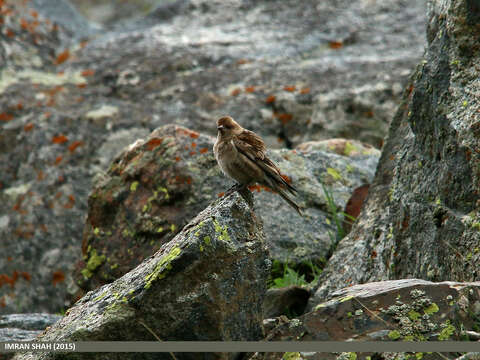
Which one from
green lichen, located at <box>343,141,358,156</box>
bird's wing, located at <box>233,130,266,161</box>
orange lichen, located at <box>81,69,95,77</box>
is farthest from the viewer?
orange lichen, located at <box>81,69,95,77</box>

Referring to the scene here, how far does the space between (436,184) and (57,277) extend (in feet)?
16.6

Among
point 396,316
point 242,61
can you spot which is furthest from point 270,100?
point 396,316

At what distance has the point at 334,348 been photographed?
11.4 ft

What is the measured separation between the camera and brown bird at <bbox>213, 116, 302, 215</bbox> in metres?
5.84

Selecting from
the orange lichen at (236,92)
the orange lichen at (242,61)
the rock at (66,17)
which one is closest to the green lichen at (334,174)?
the orange lichen at (236,92)

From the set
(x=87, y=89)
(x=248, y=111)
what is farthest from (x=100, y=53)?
(x=248, y=111)

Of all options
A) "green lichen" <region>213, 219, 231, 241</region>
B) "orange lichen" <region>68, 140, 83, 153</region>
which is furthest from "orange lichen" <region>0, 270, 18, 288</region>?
"green lichen" <region>213, 219, 231, 241</region>

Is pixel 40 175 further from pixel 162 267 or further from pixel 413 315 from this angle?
pixel 413 315

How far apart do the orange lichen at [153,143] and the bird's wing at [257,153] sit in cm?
133

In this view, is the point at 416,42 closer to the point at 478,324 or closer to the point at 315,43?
the point at 315,43

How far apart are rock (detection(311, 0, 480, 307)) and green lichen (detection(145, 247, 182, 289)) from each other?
1875mm

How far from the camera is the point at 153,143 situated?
23.4 ft

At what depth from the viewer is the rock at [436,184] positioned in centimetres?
431

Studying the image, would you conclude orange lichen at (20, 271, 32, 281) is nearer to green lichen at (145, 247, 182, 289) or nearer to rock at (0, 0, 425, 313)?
rock at (0, 0, 425, 313)
